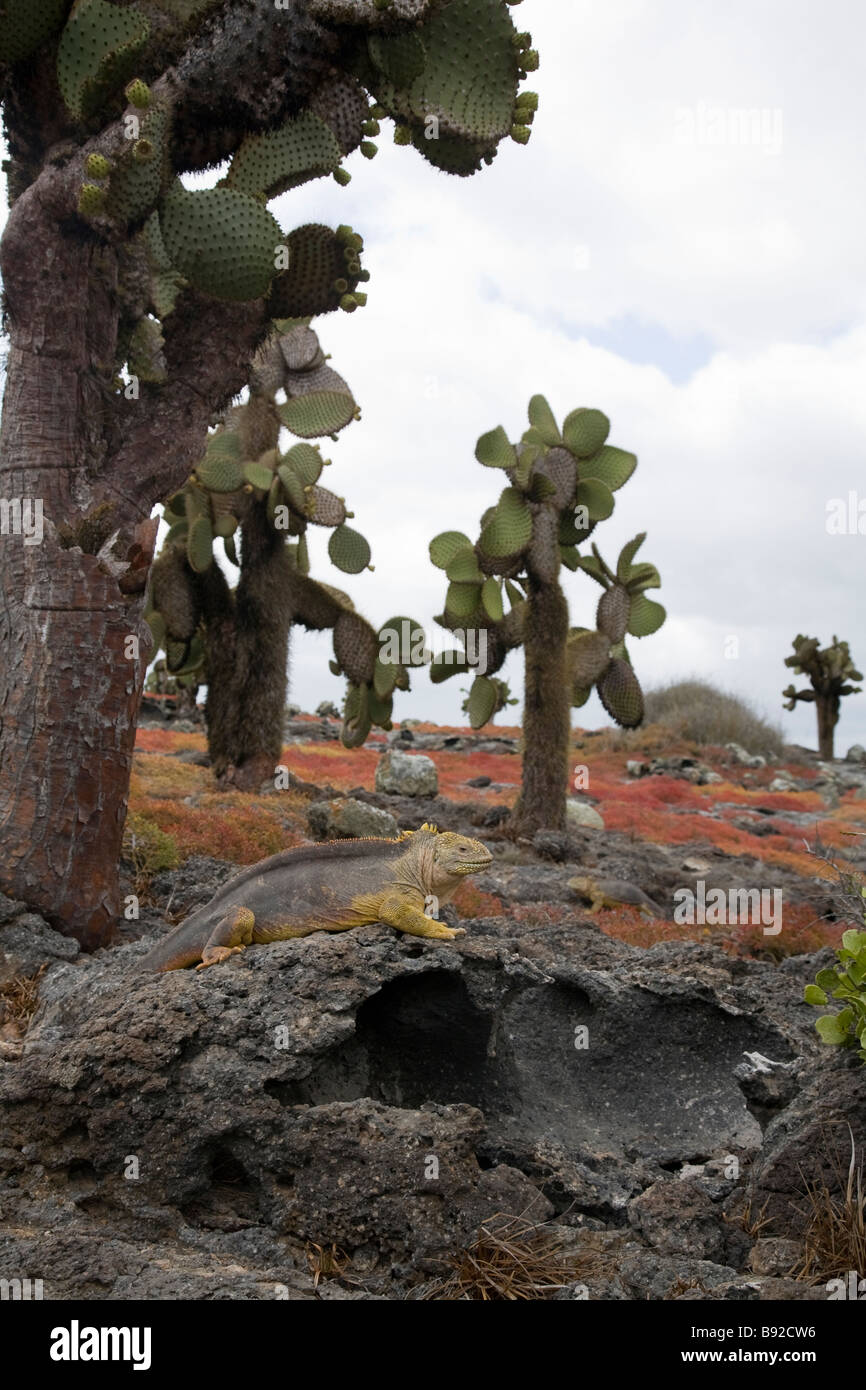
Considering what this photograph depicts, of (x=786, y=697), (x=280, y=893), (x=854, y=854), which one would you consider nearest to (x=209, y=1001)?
(x=280, y=893)

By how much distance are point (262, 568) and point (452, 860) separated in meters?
11.1

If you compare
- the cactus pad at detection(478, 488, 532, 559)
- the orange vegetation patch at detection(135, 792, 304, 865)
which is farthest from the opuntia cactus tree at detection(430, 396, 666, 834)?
the orange vegetation patch at detection(135, 792, 304, 865)

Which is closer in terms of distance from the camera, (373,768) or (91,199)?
(91,199)

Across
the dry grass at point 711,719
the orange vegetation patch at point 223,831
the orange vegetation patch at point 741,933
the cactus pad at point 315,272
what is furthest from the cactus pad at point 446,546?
the dry grass at point 711,719

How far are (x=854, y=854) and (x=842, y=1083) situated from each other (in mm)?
15431

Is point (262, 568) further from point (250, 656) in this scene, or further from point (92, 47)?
point (92, 47)

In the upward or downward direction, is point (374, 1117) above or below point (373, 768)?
below

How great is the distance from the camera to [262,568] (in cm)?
1584

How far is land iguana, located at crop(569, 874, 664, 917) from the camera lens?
12.1 meters

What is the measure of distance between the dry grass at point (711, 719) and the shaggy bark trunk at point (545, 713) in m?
21.5

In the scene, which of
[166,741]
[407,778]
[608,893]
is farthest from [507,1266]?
[166,741]

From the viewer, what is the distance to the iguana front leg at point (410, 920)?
5176 mm

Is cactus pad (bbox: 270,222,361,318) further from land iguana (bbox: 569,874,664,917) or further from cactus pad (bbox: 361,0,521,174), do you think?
land iguana (bbox: 569,874,664,917)

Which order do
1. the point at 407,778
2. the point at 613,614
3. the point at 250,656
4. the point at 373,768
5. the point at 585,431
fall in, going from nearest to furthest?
1. the point at 585,431
2. the point at 250,656
3. the point at 613,614
4. the point at 407,778
5. the point at 373,768
